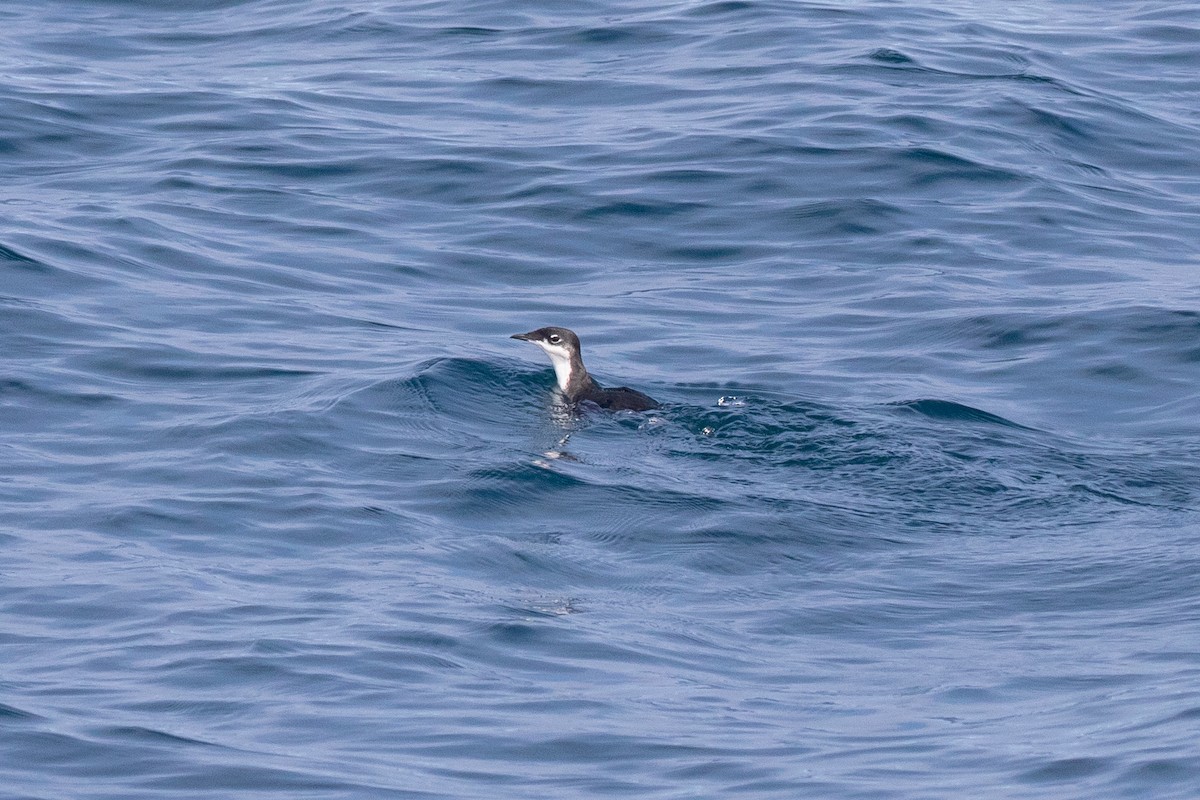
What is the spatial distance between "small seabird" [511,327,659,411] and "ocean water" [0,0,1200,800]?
18 centimetres

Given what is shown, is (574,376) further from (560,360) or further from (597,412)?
(597,412)

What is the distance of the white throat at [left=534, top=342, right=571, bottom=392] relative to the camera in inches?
508

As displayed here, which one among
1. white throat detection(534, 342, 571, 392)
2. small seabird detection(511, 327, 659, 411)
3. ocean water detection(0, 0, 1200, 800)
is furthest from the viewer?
white throat detection(534, 342, 571, 392)

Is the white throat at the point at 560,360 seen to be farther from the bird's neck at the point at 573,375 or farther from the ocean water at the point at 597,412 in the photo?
the ocean water at the point at 597,412

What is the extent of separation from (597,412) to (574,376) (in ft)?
1.62

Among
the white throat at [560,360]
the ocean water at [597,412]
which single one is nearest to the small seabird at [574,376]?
the white throat at [560,360]

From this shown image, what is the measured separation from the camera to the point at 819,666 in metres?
8.27

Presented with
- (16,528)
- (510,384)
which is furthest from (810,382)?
(16,528)

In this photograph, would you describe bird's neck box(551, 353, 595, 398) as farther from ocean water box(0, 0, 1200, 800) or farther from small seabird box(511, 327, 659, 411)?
ocean water box(0, 0, 1200, 800)

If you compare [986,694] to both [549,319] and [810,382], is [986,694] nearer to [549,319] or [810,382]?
[810,382]

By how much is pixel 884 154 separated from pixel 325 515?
9.23 m

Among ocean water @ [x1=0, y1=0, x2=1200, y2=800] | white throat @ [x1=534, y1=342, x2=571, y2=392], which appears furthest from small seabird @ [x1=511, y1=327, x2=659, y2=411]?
ocean water @ [x1=0, y1=0, x2=1200, y2=800]

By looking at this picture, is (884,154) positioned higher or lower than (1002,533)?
higher

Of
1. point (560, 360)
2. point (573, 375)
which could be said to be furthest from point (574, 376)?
point (560, 360)
